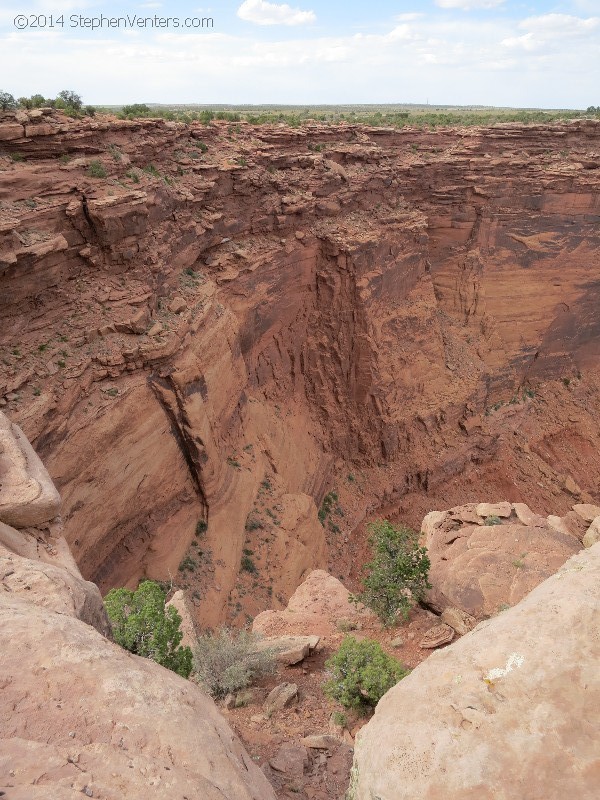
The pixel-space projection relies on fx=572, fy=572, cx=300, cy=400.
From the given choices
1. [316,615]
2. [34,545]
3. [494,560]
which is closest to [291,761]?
[34,545]

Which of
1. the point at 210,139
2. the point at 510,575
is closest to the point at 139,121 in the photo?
the point at 210,139

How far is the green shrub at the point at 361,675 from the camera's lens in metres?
7.91

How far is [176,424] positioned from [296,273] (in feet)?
27.2

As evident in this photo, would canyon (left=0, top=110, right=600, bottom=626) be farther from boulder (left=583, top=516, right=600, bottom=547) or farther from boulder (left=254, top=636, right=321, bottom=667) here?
boulder (left=583, top=516, right=600, bottom=547)

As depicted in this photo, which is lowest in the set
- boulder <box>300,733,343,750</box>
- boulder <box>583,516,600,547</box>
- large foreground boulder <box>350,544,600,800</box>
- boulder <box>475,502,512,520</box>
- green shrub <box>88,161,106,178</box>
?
boulder <box>300,733,343,750</box>

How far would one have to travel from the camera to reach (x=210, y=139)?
1855 centimetres

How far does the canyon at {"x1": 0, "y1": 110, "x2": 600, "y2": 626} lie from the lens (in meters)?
12.0

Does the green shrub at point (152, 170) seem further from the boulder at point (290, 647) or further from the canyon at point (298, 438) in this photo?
the boulder at point (290, 647)

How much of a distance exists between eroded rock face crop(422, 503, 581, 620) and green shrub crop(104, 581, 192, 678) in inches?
211

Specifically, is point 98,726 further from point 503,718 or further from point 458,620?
point 458,620

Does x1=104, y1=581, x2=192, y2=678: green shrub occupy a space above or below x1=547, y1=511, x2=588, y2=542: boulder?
above

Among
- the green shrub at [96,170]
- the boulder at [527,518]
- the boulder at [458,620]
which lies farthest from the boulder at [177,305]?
the boulder at [527,518]

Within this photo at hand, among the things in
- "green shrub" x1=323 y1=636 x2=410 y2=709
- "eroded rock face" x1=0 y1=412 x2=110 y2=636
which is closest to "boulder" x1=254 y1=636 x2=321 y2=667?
"green shrub" x1=323 y1=636 x2=410 y2=709

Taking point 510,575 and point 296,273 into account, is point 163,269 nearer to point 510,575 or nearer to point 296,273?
point 296,273
